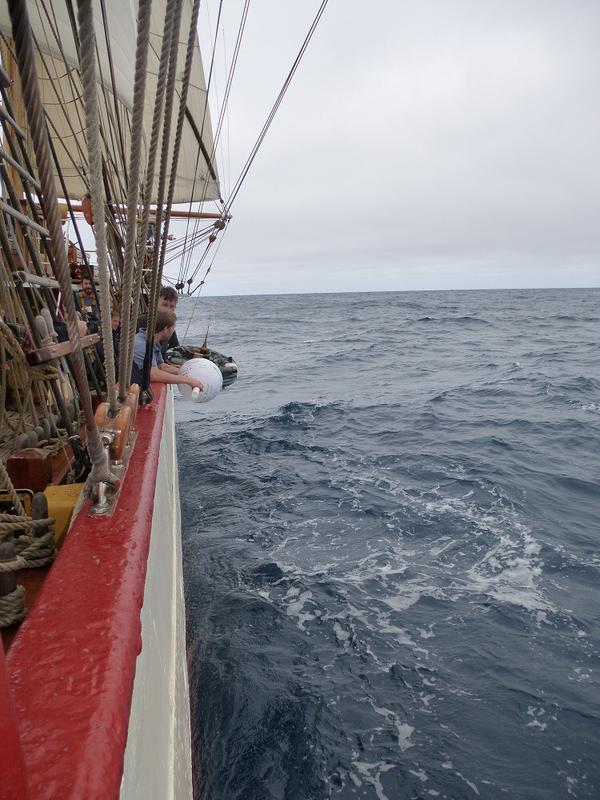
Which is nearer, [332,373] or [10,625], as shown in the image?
[10,625]

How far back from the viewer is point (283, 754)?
3371 millimetres

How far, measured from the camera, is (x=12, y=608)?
1.71 m

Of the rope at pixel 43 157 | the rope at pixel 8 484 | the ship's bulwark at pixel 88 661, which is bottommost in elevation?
the ship's bulwark at pixel 88 661

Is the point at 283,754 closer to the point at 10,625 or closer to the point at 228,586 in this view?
the point at 228,586

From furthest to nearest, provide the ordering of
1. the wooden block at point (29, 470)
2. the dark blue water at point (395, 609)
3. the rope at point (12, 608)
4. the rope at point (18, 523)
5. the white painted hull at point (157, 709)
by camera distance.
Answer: the dark blue water at point (395, 609) < the wooden block at point (29, 470) < the rope at point (18, 523) < the rope at point (12, 608) < the white painted hull at point (157, 709)

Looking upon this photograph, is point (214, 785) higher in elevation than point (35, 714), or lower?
lower

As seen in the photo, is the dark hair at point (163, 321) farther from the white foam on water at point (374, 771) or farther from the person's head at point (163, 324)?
the white foam on water at point (374, 771)

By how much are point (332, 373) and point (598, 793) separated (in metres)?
16.8

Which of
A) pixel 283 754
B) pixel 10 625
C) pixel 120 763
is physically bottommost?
pixel 283 754

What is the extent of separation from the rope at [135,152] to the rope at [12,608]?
937 millimetres

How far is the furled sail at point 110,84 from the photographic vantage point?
443cm

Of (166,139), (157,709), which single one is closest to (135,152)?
(166,139)

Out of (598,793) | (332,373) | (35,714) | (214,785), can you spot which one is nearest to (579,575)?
(598,793)

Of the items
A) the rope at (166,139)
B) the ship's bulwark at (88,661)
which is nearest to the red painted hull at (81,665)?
the ship's bulwark at (88,661)
